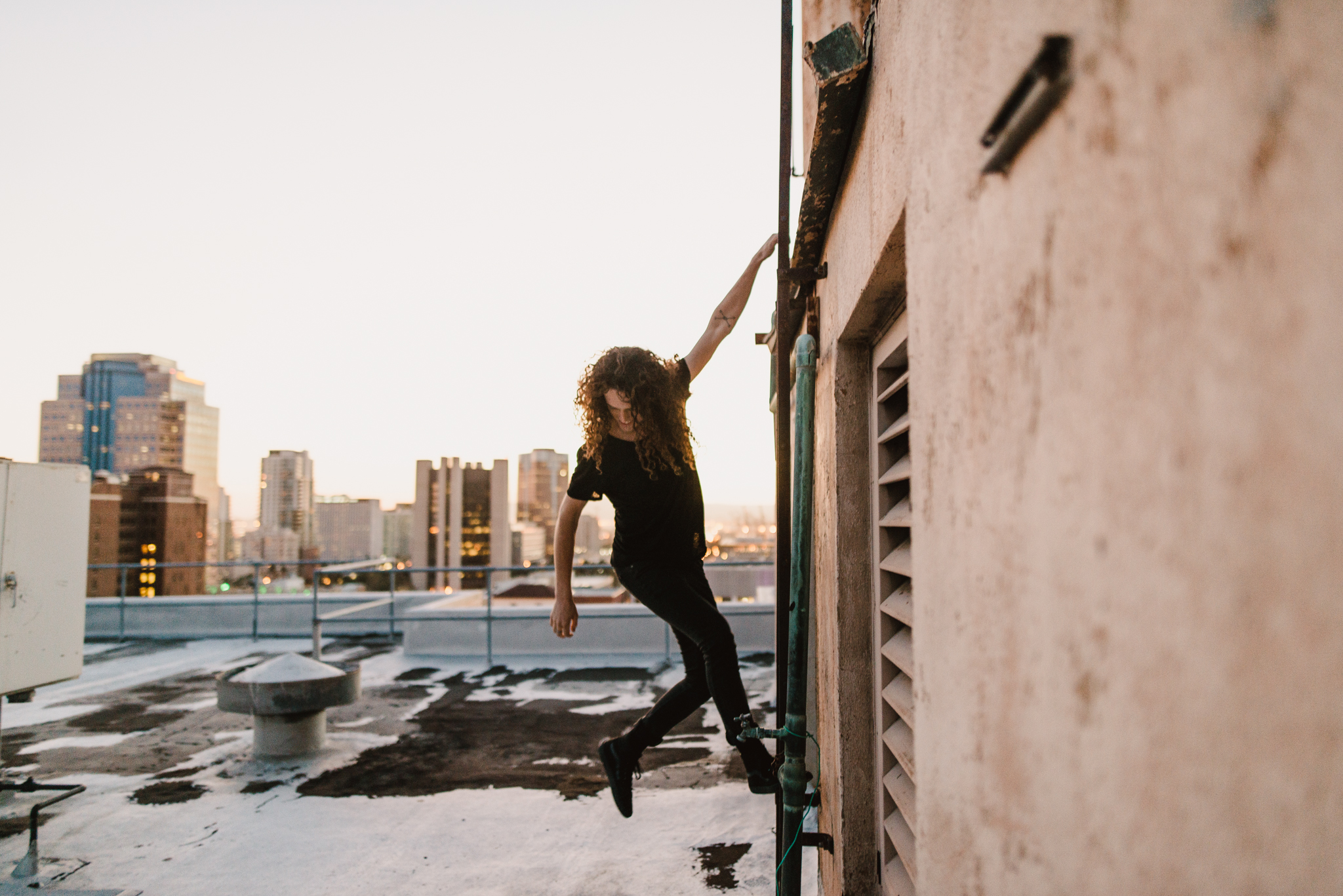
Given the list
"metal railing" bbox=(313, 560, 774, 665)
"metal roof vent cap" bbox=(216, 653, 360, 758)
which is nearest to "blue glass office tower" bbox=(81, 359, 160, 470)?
"metal railing" bbox=(313, 560, 774, 665)

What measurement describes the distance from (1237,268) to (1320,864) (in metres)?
0.32

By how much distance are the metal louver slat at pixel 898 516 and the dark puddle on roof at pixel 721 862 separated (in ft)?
6.81

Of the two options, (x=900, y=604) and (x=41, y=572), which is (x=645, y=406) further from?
(x=41, y=572)

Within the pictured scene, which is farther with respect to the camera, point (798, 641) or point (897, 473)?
point (798, 641)

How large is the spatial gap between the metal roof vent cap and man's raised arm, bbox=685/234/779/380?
3.44m

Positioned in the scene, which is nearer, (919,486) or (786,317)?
(919,486)

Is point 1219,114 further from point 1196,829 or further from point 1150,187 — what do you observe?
point 1196,829

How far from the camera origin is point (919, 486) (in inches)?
41.8

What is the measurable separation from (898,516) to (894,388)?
31 centimetres

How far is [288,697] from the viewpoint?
437 centimetres

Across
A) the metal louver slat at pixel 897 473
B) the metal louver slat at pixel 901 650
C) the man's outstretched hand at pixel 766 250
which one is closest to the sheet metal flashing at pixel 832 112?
the man's outstretched hand at pixel 766 250

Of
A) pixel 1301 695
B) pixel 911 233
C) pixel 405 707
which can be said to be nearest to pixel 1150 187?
pixel 1301 695

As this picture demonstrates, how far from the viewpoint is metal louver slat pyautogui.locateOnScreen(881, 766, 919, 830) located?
1.44m

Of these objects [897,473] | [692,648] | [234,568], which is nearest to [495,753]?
[692,648]
